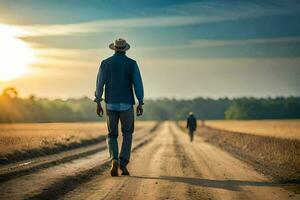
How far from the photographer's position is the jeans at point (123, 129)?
38.6 feet

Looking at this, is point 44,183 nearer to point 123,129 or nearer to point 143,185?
point 143,185

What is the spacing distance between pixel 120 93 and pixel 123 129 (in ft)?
2.63

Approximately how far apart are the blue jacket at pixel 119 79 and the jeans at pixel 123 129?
0.88 feet

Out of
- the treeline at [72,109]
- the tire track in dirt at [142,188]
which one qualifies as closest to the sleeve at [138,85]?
the tire track in dirt at [142,188]

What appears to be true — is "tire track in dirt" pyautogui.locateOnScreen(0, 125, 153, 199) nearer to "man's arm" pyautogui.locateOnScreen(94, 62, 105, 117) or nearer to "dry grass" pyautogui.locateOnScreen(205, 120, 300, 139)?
"man's arm" pyautogui.locateOnScreen(94, 62, 105, 117)

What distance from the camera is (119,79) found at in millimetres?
11898

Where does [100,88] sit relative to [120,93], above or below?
above

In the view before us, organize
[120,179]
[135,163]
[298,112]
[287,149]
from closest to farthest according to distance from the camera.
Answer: [120,179], [135,163], [287,149], [298,112]

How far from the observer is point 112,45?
12078 mm

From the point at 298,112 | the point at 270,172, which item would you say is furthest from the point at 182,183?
the point at 298,112

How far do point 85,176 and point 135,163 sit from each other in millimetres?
4120

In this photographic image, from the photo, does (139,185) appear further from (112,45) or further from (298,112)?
(298,112)

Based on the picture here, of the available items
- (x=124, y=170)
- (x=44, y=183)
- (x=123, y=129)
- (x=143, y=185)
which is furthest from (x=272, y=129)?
(x=44, y=183)

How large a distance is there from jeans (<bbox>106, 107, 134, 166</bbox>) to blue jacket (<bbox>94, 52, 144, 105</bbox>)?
269 mm
